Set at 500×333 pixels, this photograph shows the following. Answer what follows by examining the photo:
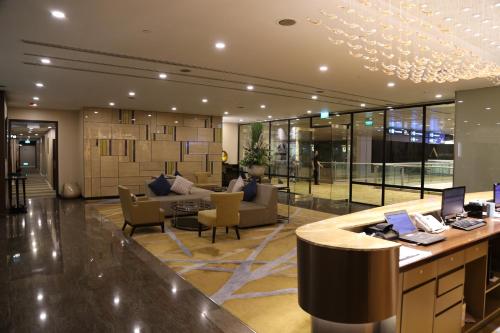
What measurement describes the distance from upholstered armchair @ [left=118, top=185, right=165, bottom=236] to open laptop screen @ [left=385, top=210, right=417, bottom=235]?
188 inches

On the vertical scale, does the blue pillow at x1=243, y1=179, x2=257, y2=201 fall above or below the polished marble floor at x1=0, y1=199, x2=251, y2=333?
above

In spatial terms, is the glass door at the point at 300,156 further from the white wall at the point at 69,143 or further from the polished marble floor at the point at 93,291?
the polished marble floor at the point at 93,291

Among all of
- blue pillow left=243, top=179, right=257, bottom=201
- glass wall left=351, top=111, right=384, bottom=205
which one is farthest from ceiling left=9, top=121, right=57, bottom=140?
glass wall left=351, top=111, right=384, bottom=205

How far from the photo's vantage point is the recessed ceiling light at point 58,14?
3482 millimetres

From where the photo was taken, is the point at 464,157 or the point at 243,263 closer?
the point at 243,263

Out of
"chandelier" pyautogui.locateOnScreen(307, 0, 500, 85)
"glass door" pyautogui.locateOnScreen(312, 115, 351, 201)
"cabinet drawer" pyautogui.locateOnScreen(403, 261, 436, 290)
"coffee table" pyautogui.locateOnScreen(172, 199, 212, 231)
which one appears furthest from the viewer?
"glass door" pyautogui.locateOnScreen(312, 115, 351, 201)

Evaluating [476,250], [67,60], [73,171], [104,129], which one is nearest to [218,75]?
[67,60]

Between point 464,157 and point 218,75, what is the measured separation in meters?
5.53

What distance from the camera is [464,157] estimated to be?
287 inches

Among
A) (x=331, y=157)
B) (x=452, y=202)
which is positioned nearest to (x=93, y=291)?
(x=452, y=202)

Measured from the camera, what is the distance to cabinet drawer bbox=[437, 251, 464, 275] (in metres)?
2.68

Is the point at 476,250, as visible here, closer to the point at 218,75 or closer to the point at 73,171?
the point at 218,75

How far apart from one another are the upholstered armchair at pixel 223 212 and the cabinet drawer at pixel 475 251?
3.83 meters

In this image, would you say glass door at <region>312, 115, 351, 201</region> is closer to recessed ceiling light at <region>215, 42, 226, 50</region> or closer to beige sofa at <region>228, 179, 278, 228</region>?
beige sofa at <region>228, 179, 278, 228</region>
